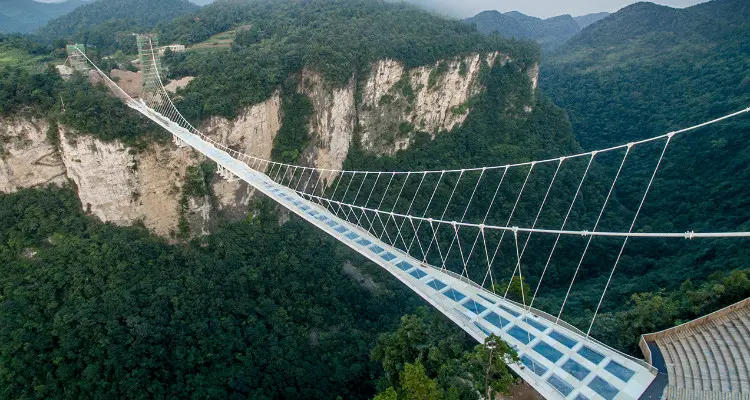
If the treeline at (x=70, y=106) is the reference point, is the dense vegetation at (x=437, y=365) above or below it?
below

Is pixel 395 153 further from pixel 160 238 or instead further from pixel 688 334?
pixel 688 334

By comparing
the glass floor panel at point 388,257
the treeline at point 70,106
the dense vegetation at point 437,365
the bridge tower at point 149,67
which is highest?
the bridge tower at point 149,67

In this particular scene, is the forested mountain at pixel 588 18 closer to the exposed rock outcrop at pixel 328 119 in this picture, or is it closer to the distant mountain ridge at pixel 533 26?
A: the distant mountain ridge at pixel 533 26

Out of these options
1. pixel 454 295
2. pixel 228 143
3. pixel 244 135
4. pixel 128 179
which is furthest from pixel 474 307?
pixel 128 179

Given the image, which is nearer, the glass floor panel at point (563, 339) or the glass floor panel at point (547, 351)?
the glass floor panel at point (547, 351)

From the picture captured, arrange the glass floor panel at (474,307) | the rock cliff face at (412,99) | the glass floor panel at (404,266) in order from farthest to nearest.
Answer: the rock cliff face at (412,99), the glass floor panel at (404,266), the glass floor panel at (474,307)

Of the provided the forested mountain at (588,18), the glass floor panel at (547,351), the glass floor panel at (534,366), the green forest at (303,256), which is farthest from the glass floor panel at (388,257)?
the forested mountain at (588,18)

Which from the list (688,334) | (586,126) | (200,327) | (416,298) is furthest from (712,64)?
(200,327)
